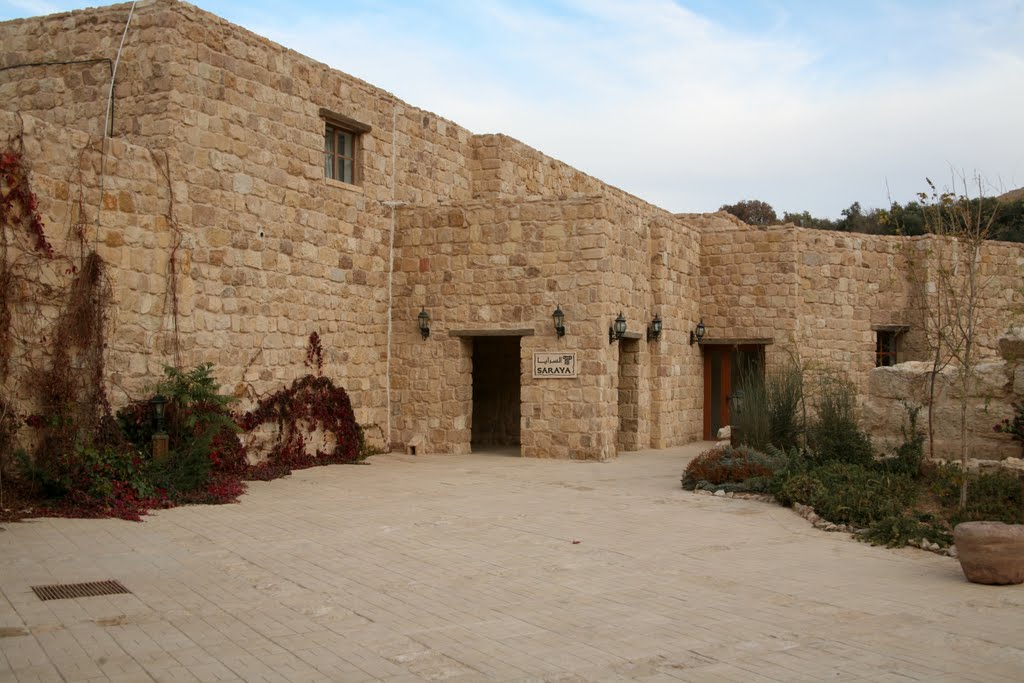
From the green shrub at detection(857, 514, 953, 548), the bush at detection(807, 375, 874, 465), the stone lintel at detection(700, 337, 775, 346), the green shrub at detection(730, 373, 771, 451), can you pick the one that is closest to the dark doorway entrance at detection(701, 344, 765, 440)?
the stone lintel at detection(700, 337, 775, 346)

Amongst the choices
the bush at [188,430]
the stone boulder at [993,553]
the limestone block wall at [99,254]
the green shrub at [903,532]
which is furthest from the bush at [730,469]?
the limestone block wall at [99,254]

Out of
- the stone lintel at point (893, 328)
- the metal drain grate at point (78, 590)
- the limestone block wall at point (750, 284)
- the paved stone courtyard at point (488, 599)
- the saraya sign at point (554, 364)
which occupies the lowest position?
the paved stone courtyard at point (488, 599)

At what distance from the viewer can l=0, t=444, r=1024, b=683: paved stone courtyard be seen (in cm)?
494

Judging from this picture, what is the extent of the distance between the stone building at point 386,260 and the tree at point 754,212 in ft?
76.3

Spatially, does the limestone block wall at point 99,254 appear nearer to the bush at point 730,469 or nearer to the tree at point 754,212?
the bush at point 730,469

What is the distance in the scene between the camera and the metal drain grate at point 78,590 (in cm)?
615

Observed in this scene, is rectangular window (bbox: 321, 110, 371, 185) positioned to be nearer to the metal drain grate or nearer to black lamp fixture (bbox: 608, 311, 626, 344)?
black lamp fixture (bbox: 608, 311, 626, 344)

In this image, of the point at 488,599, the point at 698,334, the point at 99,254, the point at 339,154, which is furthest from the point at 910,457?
the point at 99,254

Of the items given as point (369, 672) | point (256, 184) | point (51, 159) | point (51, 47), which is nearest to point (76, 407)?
point (51, 159)

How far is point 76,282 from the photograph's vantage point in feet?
32.4

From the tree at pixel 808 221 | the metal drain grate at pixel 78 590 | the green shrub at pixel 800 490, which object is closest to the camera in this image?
the metal drain grate at pixel 78 590

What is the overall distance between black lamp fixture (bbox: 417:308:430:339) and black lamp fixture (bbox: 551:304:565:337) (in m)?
2.06

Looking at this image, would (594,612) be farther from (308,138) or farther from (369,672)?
(308,138)

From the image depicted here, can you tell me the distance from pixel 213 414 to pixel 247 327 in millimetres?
1715
